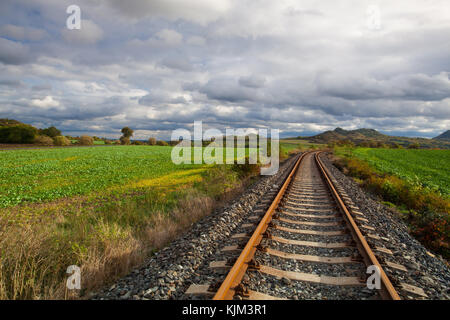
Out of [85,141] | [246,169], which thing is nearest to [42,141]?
[85,141]

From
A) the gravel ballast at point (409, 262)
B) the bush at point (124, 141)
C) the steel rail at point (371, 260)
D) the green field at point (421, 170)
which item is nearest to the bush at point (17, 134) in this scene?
the bush at point (124, 141)

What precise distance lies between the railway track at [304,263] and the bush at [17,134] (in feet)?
266

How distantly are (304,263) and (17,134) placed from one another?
84.5 m

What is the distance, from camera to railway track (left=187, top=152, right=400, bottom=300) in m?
3.06

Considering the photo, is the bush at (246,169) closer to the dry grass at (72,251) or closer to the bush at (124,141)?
the dry grass at (72,251)

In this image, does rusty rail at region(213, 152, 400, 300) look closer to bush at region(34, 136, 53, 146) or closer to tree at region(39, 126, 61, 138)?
bush at region(34, 136, 53, 146)

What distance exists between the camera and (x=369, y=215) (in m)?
6.70

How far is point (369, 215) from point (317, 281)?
4.49m

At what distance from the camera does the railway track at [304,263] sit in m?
3.06

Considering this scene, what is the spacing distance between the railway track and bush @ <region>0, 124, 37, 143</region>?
80987mm
